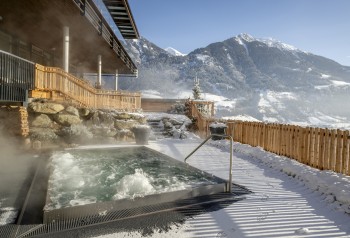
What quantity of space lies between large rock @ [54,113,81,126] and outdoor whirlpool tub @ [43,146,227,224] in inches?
58.8

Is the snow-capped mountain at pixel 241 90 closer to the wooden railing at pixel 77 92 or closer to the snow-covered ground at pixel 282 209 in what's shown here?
the wooden railing at pixel 77 92

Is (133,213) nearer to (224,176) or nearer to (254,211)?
(254,211)

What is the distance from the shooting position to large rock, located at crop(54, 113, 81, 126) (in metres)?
10.5

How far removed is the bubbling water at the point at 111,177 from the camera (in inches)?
195

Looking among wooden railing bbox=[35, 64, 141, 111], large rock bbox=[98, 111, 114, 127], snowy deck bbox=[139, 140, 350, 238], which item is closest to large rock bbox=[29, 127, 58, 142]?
wooden railing bbox=[35, 64, 141, 111]

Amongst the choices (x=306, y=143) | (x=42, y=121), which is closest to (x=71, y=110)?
(x=42, y=121)

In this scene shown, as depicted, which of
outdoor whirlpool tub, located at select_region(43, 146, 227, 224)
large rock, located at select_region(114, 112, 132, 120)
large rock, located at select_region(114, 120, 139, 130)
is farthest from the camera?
large rock, located at select_region(114, 112, 132, 120)

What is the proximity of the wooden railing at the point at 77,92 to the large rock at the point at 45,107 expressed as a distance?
464 millimetres

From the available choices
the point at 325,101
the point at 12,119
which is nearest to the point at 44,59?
the point at 12,119

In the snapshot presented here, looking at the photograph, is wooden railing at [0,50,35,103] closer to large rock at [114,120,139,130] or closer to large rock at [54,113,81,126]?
large rock at [54,113,81,126]

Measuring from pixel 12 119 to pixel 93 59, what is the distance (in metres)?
12.4

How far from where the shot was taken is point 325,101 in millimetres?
196250

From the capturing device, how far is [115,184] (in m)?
5.91

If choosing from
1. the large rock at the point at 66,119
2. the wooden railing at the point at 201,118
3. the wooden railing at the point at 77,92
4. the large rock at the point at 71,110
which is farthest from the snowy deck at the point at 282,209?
the wooden railing at the point at 201,118
